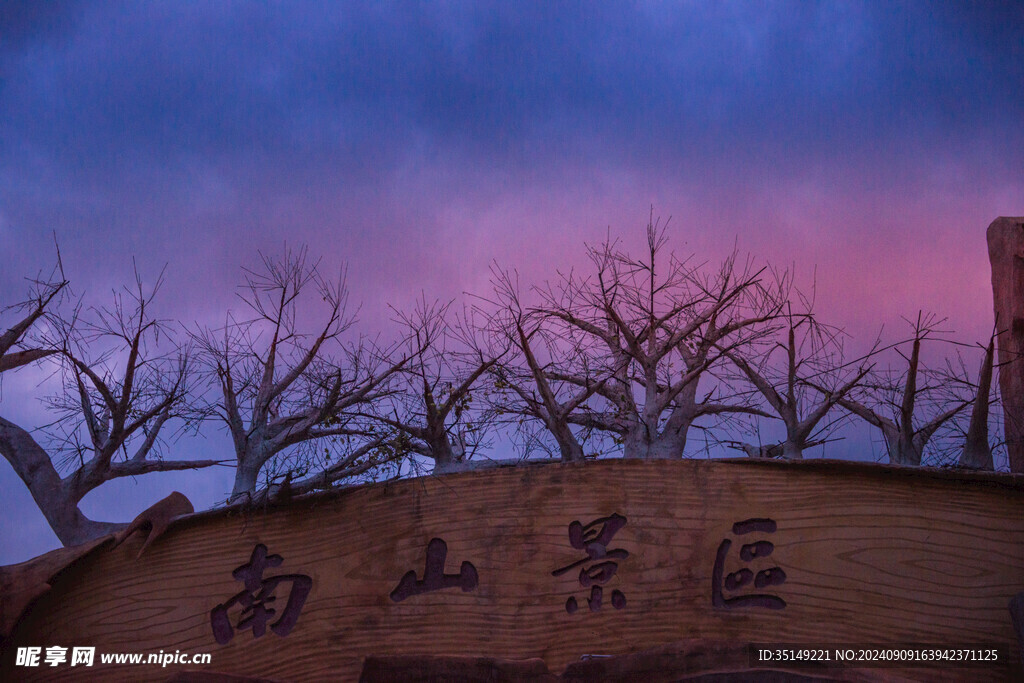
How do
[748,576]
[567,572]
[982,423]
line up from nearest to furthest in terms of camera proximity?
[748,576] → [567,572] → [982,423]

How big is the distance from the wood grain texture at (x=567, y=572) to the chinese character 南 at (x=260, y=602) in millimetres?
57

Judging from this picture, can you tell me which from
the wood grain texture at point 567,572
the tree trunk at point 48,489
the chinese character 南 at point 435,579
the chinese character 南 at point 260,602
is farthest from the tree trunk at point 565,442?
the tree trunk at point 48,489

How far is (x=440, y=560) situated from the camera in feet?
17.8

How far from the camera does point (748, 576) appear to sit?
515 centimetres

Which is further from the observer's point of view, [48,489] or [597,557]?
[48,489]

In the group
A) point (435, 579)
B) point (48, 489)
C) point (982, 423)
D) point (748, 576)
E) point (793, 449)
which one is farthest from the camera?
point (48, 489)

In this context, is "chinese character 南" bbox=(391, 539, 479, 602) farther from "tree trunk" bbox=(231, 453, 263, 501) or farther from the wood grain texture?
"tree trunk" bbox=(231, 453, 263, 501)

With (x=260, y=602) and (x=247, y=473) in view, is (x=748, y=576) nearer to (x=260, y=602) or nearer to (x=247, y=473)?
(x=260, y=602)

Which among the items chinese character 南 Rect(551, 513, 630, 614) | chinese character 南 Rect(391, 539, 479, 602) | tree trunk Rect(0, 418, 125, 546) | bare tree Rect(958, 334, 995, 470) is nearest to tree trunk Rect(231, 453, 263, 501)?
tree trunk Rect(0, 418, 125, 546)

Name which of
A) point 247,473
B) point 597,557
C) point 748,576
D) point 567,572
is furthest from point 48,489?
point 748,576

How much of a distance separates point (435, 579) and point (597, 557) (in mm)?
1147

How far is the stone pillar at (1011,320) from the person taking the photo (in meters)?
6.66

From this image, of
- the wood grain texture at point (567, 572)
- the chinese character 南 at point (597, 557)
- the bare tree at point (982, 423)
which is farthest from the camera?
the bare tree at point (982, 423)

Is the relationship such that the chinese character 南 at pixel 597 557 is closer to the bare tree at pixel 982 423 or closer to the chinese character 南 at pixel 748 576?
the chinese character 南 at pixel 748 576
